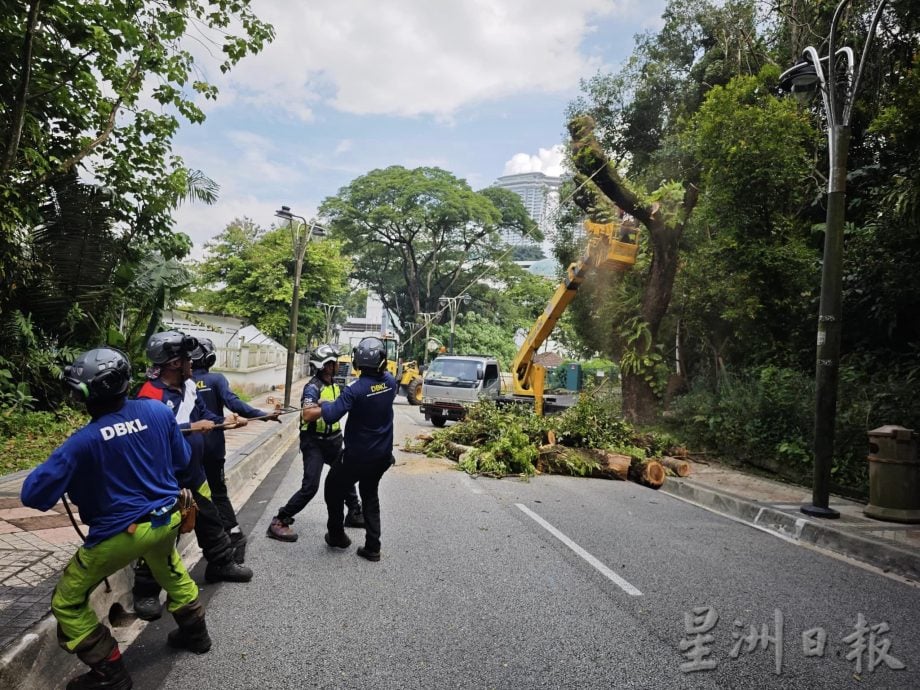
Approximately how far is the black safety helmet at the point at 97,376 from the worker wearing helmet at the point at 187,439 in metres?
1.14

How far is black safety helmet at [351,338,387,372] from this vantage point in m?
5.44

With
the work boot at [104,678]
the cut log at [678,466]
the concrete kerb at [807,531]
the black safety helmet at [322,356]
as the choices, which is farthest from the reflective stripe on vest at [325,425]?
the cut log at [678,466]

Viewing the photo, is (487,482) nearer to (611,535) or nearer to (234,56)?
(611,535)

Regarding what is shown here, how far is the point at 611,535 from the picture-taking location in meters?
6.67

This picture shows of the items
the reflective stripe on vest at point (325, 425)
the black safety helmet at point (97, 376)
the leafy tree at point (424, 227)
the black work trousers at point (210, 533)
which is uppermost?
the leafy tree at point (424, 227)

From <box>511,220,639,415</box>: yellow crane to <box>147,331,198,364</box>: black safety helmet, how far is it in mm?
11099

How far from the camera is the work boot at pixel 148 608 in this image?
13.1 ft

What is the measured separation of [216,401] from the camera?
17.2ft

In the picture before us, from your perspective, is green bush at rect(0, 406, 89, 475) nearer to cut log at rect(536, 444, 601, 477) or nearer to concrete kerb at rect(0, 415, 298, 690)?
concrete kerb at rect(0, 415, 298, 690)

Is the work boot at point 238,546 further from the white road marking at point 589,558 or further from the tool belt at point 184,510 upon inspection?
the white road marking at point 589,558

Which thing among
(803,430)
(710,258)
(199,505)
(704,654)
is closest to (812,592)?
(704,654)

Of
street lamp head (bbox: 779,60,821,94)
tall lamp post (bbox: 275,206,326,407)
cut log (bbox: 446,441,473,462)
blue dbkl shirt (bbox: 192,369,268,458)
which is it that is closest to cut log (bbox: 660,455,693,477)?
cut log (bbox: 446,441,473,462)

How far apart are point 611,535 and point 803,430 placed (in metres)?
5.81

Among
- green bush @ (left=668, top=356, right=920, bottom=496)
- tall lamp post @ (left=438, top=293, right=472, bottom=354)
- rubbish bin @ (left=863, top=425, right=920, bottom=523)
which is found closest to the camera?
rubbish bin @ (left=863, top=425, right=920, bottom=523)
